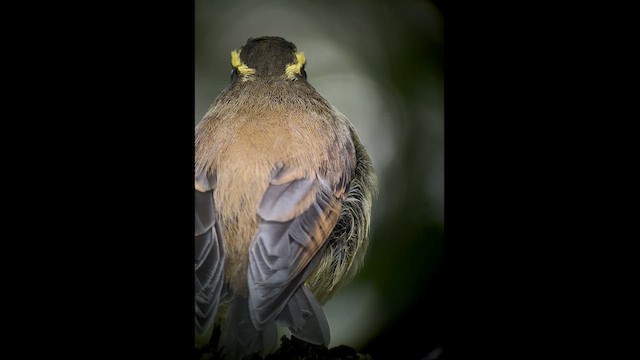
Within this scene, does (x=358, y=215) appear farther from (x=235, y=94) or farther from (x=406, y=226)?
(x=235, y=94)

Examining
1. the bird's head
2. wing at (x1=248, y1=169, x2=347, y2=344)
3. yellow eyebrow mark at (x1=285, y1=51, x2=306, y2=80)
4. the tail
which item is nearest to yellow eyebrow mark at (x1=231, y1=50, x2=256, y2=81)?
the bird's head

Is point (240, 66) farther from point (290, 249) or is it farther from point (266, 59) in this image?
point (290, 249)

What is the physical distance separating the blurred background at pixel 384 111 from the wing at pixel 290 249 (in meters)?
0.19

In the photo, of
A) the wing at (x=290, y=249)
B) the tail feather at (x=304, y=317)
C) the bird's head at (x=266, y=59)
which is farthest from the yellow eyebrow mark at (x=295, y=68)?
the tail feather at (x=304, y=317)

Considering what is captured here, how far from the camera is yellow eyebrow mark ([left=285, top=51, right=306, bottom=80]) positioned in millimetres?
2031

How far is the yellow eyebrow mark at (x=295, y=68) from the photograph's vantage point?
6.66 ft

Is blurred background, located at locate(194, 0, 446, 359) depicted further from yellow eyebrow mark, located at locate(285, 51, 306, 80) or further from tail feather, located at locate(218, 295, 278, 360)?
tail feather, located at locate(218, 295, 278, 360)

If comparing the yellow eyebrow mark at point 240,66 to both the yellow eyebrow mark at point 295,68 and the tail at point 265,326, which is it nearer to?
the yellow eyebrow mark at point 295,68

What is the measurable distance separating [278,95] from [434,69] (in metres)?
0.56

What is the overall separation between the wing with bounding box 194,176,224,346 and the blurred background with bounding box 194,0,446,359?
1.03 feet

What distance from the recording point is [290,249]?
1812 millimetres

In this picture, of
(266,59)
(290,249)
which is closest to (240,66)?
(266,59)

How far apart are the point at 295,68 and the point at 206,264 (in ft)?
2.25

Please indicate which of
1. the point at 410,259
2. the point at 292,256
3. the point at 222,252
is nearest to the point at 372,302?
the point at 410,259
